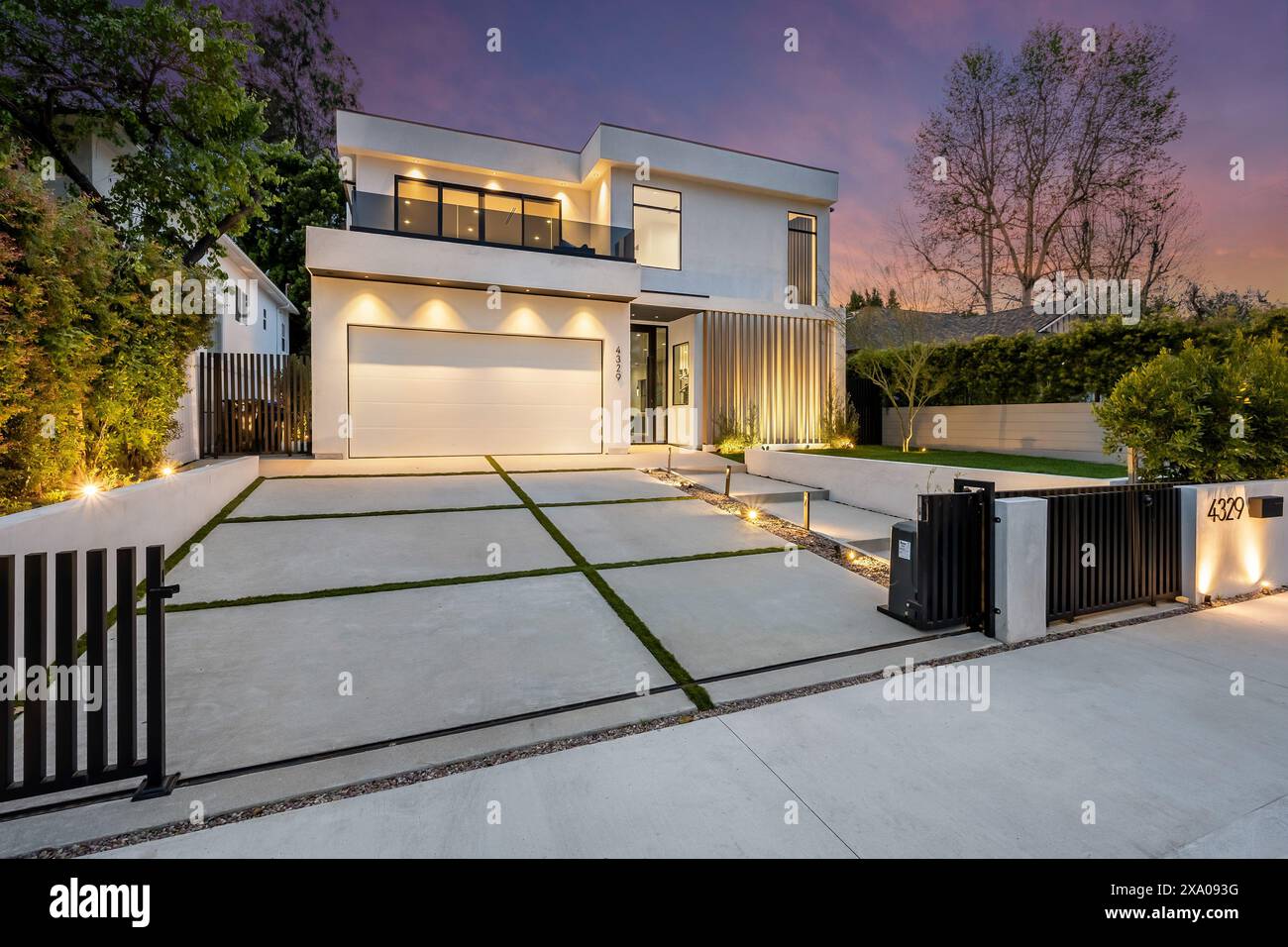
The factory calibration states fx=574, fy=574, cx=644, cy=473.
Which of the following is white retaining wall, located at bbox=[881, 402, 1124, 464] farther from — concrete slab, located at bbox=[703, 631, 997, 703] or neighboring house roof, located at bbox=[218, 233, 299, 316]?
neighboring house roof, located at bbox=[218, 233, 299, 316]

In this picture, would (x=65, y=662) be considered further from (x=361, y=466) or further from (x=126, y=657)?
(x=361, y=466)

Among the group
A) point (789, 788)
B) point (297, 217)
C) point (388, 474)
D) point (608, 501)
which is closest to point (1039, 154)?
point (608, 501)

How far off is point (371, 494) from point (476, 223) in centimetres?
616

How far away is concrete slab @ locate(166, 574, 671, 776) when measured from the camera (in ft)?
8.73

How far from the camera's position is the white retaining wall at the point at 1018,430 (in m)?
9.76

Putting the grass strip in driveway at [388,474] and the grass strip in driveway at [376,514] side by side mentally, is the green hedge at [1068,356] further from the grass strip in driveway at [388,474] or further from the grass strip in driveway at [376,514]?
the grass strip in driveway at [388,474]

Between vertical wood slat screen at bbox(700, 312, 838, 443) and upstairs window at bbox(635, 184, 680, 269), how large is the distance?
209 cm

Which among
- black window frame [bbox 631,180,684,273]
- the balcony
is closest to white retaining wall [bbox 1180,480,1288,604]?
the balcony

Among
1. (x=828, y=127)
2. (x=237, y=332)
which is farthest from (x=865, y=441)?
(x=237, y=332)

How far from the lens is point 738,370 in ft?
43.7

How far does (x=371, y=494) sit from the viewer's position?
7.73 metres

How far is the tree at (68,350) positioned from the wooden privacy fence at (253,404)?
4.72 m

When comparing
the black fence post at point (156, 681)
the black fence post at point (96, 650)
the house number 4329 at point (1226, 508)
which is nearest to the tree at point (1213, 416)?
the house number 4329 at point (1226, 508)
